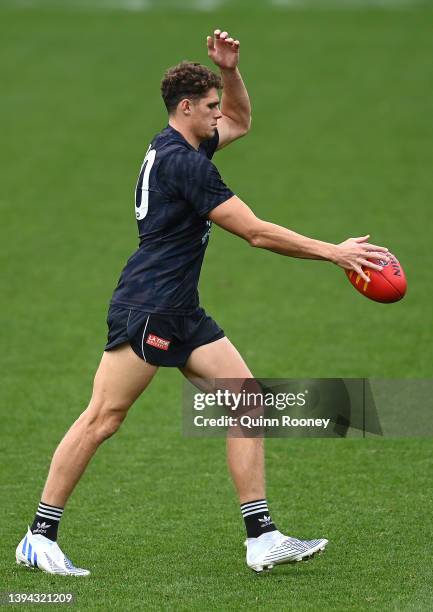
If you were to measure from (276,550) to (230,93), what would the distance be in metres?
2.58

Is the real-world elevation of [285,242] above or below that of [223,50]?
below

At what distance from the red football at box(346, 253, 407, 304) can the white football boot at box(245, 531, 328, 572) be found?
4.17ft

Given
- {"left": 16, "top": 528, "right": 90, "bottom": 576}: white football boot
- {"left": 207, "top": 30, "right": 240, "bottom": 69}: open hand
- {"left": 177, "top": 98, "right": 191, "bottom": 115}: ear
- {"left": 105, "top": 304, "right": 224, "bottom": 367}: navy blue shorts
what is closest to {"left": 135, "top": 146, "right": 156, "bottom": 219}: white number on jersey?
{"left": 177, "top": 98, "right": 191, "bottom": 115}: ear

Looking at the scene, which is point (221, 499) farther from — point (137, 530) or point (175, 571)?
point (175, 571)

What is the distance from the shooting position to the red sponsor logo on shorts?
6.37m

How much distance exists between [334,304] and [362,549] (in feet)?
21.4

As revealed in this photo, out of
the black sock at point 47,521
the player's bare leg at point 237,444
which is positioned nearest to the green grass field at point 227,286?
the black sock at point 47,521

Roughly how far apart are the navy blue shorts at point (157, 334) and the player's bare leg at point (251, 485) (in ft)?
0.21

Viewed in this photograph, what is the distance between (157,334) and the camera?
20.9ft

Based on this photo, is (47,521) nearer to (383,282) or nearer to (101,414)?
(101,414)

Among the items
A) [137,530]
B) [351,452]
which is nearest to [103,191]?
[351,452]

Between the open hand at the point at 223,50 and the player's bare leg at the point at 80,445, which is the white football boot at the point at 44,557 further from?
the open hand at the point at 223,50

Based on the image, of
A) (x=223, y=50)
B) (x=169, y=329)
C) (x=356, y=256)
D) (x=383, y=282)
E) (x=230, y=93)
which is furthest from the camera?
(x=230, y=93)

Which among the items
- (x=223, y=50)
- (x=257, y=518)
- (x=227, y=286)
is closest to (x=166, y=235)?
(x=223, y=50)
